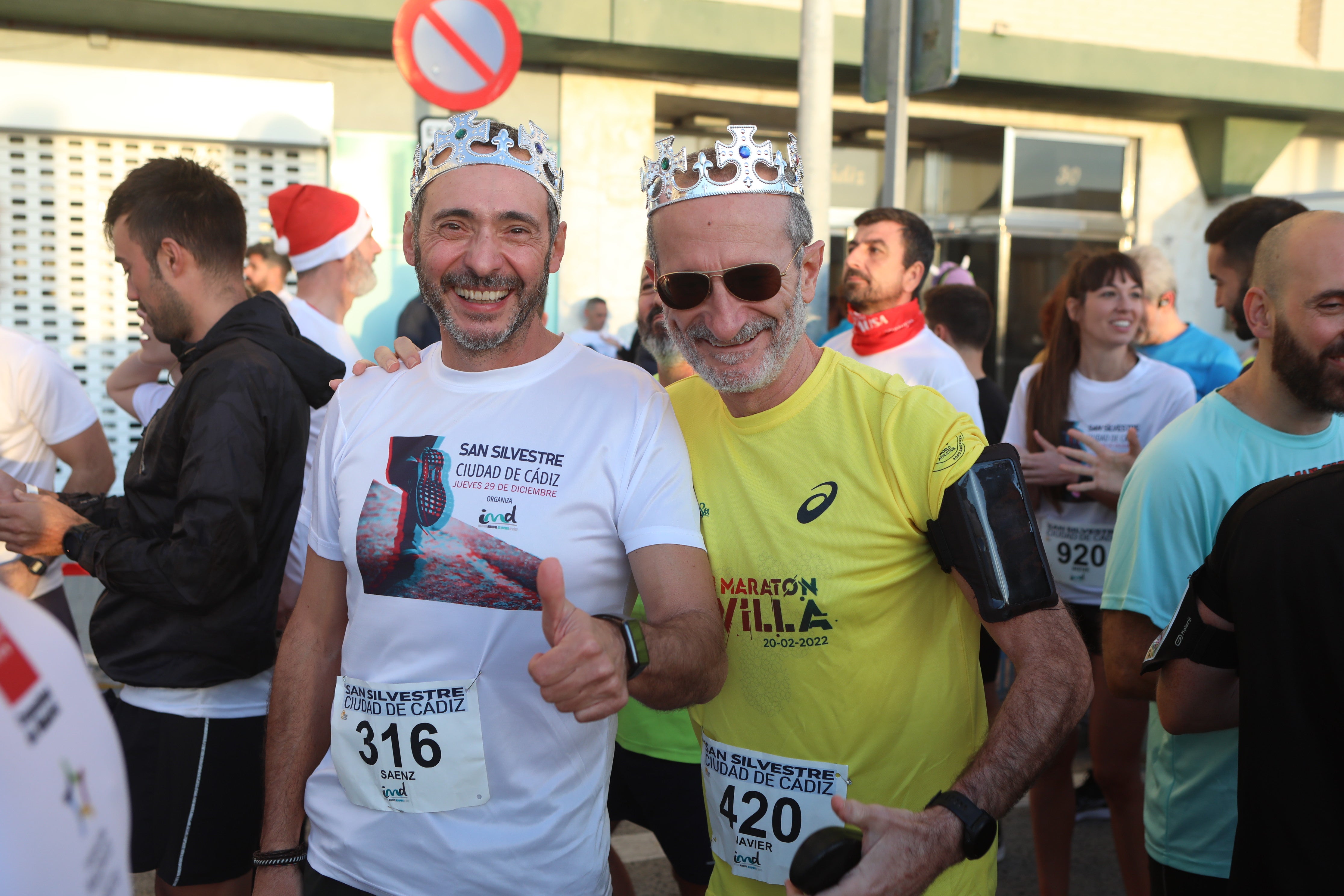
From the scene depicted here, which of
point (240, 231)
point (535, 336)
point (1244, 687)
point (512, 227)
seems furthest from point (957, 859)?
point (240, 231)

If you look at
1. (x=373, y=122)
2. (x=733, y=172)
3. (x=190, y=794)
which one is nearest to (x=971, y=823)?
(x=733, y=172)

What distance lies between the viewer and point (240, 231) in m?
3.03

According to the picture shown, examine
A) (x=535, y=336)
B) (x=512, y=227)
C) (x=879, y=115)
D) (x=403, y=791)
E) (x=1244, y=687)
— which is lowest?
(x=403, y=791)

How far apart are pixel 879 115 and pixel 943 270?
423 centimetres

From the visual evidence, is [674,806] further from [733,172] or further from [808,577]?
[733,172]

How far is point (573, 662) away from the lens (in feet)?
4.77

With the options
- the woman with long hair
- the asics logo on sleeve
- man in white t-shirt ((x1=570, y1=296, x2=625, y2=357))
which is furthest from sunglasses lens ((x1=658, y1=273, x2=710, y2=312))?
man in white t-shirt ((x1=570, y1=296, x2=625, y2=357))

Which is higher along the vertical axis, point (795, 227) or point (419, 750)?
point (795, 227)

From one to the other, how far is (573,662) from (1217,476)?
1.65m

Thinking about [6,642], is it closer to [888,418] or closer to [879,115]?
[888,418]

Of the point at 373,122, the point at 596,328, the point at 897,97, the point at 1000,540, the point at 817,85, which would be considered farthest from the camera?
the point at 596,328

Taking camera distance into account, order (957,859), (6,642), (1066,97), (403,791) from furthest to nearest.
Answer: (1066,97)
(403,791)
(957,859)
(6,642)

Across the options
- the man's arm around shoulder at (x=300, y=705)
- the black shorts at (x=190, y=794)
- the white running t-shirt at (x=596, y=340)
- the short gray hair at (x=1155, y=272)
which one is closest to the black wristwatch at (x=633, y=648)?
the man's arm around shoulder at (x=300, y=705)

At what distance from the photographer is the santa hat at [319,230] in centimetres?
421
